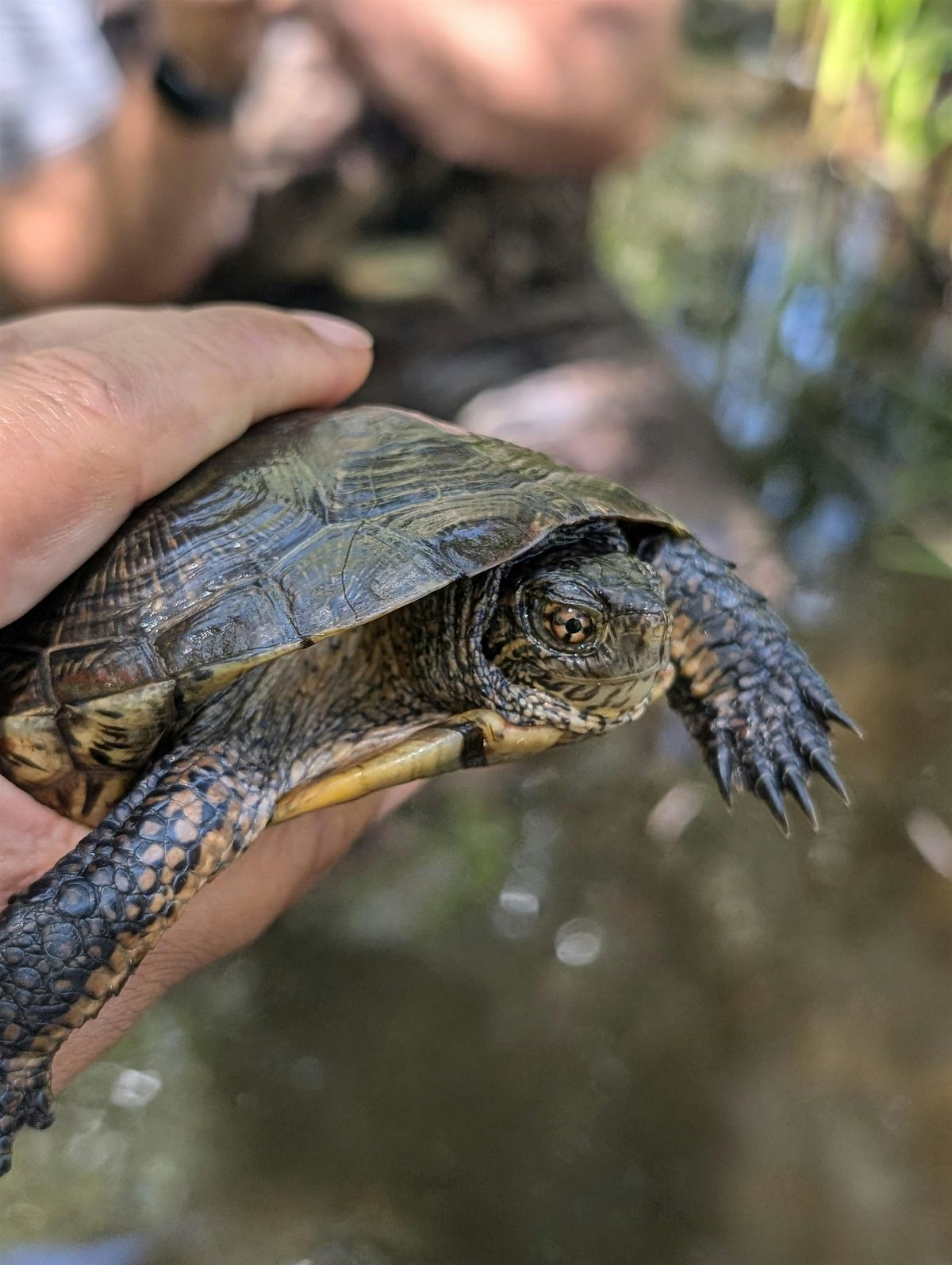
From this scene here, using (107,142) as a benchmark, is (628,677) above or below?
below

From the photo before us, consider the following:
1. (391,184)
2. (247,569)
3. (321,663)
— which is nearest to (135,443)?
(247,569)

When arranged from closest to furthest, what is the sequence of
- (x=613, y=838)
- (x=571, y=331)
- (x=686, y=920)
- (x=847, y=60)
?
(x=686, y=920) < (x=613, y=838) < (x=571, y=331) < (x=847, y=60)

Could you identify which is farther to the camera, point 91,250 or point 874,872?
point 91,250

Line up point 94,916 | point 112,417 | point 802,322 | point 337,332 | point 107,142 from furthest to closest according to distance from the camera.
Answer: point 802,322
point 107,142
point 337,332
point 112,417
point 94,916

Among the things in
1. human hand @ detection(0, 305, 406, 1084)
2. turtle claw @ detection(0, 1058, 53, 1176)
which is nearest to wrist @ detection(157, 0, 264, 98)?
human hand @ detection(0, 305, 406, 1084)

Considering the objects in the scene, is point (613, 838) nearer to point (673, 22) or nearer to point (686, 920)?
point (686, 920)

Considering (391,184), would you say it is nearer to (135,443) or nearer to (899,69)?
(135,443)

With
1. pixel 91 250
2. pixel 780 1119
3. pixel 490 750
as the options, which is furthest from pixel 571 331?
pixel 780 1119
